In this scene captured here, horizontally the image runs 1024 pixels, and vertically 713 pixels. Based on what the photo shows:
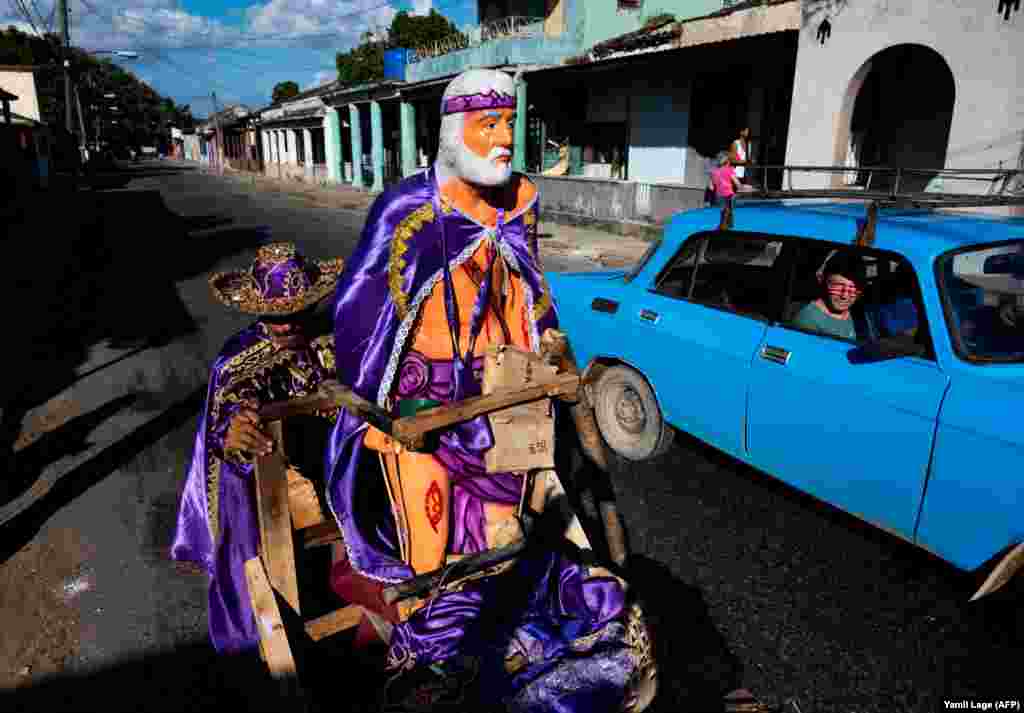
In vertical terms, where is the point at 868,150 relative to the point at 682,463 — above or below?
above

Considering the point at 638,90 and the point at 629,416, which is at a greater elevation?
the point at 638,90

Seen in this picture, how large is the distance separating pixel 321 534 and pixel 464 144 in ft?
5.81

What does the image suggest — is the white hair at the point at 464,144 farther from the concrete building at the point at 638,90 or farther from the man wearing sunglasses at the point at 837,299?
the concrete building at the point at 638,90

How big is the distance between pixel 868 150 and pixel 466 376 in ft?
43.0

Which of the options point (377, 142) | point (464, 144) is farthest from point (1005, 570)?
point (377, 142)

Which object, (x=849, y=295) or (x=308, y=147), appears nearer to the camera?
(x=849, y=295)

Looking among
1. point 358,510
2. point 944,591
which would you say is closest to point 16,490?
point 358,510

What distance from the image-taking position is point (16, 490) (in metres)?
4.57

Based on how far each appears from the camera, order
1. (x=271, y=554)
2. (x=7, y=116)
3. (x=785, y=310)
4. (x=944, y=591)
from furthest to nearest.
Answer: (x=7, y=116) < (x=785, y=310) < (x=944, y=591) < (x=271, y=554)

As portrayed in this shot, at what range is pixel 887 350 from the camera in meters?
3.15

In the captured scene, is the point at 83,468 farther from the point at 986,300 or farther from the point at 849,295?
the point at 986,300

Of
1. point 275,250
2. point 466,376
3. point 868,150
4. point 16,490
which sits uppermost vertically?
point 868,150

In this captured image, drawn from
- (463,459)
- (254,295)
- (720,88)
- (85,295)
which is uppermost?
(720,88)

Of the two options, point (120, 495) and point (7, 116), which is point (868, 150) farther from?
point (7, 116)
